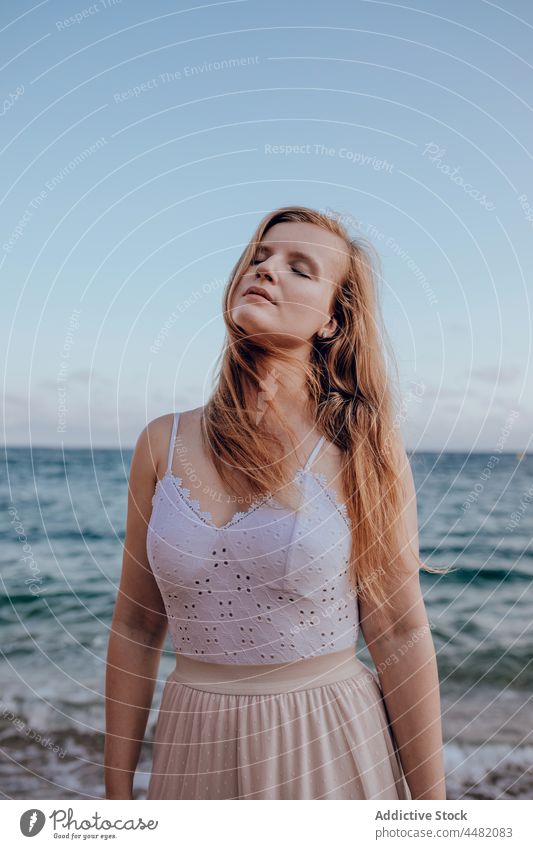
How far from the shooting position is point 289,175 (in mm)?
1475

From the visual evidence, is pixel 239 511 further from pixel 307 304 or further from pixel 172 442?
pixel 307 304

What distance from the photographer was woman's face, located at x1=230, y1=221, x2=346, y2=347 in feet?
3.53

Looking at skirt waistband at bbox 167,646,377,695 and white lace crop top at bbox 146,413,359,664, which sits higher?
white lace crop top at bbox 146,413,359,664

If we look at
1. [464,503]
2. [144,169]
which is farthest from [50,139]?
[464,503]

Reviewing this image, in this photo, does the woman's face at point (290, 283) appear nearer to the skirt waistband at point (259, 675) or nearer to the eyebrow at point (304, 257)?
the eyebrow at point (304, 257)

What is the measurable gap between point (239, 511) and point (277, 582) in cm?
11

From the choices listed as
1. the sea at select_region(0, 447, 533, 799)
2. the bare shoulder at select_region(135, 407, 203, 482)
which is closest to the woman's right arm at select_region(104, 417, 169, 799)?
the bare shoulder at select_region(135, 407, 203, 482)

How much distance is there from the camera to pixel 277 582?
0.99m

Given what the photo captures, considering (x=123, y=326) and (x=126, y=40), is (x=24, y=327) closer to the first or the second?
(x=123, y=326)

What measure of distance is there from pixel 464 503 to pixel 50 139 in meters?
6.11

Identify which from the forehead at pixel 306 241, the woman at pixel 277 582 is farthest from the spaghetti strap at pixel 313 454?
the forehead at pixel 306 241

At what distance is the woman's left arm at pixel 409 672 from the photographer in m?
1.04
